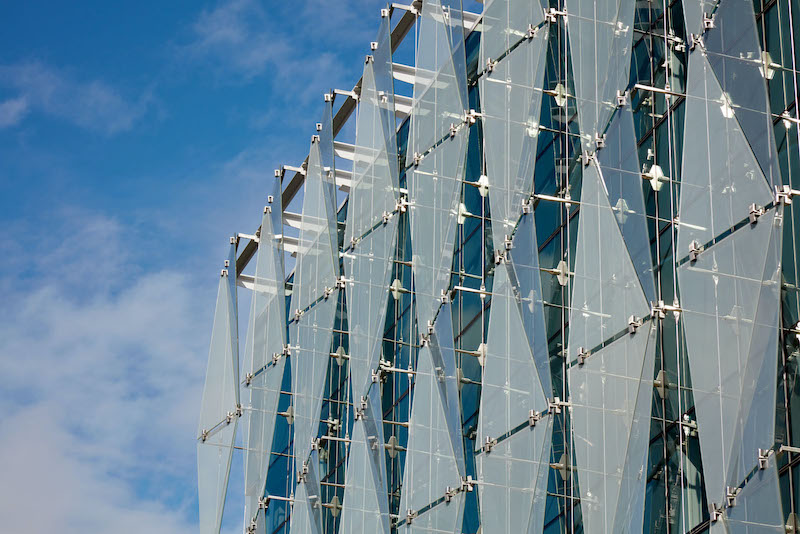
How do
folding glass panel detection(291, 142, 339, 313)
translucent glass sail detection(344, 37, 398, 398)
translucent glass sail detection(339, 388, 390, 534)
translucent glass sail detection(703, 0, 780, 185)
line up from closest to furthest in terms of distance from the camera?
translucent glass sail detection(703, 0, 780, 185) < translucent glass sail detection(339, 388, 390, 534) < translucent glass sail detection(344, 37, 398, 398) < folding glass panel detection(291, 142, 339, 313)

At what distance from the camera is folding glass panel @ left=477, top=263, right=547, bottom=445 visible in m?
17.0

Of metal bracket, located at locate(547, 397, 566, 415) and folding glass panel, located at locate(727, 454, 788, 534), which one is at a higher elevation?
metal bracket, located at locate(547, 397, 566, 415)

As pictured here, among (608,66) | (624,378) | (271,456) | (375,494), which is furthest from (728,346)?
(271,456)

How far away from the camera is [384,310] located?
23.1 m

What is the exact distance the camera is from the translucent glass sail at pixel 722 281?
12781 mm

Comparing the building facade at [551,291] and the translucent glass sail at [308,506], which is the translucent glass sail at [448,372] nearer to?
the building facade at [551,291]

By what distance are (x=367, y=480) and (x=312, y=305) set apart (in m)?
5.05

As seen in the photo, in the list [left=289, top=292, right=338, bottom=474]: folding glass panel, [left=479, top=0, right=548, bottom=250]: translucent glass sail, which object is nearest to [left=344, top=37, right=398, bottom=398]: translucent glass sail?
[left=289, top=292, right=338, bottom=474]: folding glass panel

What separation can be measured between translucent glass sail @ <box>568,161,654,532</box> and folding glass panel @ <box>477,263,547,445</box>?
3.89 ft

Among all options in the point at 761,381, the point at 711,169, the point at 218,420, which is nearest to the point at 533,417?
the point at 711,169

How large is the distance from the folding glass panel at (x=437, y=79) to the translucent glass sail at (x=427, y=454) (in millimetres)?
3741

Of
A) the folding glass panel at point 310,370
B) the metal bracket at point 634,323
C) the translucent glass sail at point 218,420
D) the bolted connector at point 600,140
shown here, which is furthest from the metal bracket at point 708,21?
the translucent glass sail at point 218,420

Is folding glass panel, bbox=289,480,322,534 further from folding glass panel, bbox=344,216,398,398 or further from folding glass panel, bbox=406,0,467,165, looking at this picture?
folding glass panel, bbox=406,0,467,165

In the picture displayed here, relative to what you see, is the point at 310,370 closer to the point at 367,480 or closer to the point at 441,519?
the point at 367,480
